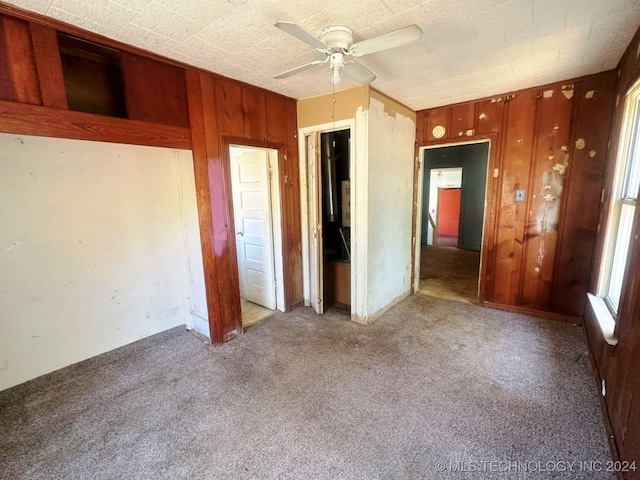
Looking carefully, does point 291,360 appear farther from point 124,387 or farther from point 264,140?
point 264,140

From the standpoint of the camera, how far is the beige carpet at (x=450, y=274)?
13.1ft

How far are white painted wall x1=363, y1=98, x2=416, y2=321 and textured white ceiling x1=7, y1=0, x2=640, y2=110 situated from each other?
0.58 meters

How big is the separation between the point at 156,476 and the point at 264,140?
2791mm

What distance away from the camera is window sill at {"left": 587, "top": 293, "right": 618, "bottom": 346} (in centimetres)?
177

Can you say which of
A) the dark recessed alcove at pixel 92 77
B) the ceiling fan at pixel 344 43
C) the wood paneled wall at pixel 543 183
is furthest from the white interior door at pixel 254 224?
the wood paneled wall at pixel 543 183

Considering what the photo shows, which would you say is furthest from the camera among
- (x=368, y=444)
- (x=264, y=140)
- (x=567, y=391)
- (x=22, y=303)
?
(x=264, y=140)

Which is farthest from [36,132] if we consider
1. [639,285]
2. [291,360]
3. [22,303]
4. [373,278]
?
[639,285]

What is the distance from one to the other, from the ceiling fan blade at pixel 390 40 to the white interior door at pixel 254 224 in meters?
1.77

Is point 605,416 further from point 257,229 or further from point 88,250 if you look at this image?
point 88,250

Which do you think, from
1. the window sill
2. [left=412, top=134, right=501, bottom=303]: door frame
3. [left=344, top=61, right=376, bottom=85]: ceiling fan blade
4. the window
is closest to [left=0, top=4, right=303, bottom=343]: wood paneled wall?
[left=344, top=61, right=376, bottom=85]: ceiling fan blade

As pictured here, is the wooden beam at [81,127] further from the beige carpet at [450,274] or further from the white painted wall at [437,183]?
the white painted wall at [437,183]

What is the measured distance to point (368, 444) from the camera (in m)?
1.62

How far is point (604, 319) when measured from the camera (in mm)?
2027

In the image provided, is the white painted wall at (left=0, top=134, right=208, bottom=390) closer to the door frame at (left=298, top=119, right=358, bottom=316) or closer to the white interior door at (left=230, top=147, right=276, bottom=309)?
the white interior door at (left=230, top=147, right=276, bottom=309)
